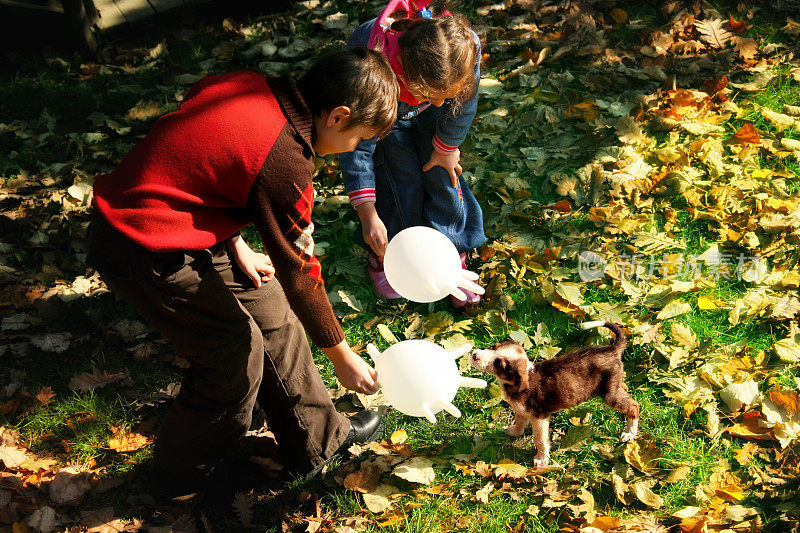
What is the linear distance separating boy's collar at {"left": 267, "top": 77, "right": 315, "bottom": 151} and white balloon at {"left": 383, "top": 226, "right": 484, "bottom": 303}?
0.43 metres

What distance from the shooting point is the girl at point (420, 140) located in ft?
8.29

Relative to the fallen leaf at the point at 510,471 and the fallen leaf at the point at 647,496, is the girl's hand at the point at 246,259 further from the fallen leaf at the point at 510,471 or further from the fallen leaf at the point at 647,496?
the fallen leaf at the point at 647,496

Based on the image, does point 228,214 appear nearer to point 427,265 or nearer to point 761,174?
point 427,265

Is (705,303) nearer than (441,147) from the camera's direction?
No

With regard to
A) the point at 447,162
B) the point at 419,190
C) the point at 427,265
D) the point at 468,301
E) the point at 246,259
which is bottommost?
the point at 468,301

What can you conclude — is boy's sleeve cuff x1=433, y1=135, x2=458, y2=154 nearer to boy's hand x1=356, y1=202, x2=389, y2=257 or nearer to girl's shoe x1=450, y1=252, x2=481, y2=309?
boy's hand x1=356, y1=202, x2=389, y2=257

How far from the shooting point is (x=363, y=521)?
8.66 feet

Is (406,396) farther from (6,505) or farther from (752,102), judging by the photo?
(752,102)

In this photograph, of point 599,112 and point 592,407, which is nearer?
point 592,407

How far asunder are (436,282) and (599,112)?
2.91m

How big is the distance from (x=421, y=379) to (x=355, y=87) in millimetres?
921

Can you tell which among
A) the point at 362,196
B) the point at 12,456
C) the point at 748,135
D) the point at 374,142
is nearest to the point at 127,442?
the point at 12,456

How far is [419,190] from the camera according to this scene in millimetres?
3416

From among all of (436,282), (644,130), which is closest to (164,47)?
(644,130)
